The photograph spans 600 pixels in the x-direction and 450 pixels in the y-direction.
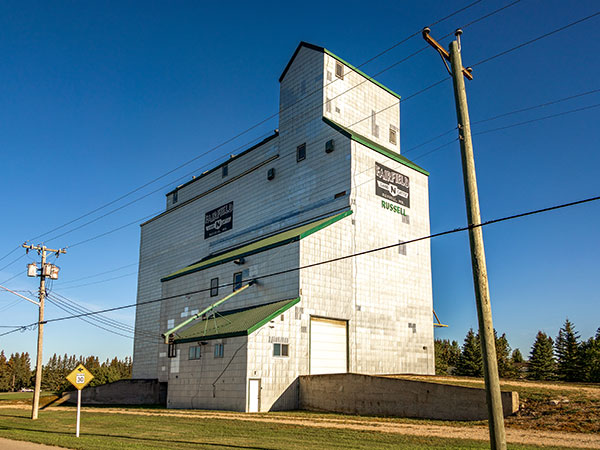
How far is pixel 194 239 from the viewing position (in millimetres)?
55188

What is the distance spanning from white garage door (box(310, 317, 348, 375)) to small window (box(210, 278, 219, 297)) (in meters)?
10.1

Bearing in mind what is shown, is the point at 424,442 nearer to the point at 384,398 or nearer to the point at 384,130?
the point at 384,398

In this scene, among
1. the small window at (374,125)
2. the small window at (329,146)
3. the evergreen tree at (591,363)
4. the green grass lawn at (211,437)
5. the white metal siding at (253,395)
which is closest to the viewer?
the green grass lawn at (211,437)

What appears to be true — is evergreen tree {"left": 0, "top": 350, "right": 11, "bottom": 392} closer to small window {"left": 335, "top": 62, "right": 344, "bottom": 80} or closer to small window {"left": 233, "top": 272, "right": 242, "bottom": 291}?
small window {"left": 233, "top": 272, "right": 242, "bottom": 291}

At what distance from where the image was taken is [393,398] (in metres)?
26.8

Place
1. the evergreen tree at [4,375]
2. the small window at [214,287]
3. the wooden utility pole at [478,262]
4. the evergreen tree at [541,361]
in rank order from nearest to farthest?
1. the wooden utility pole at [478,262]
2. the small window at [214,287]
3. the evergreen tree at [541,361]
4. the evergreen tree at [4,375]

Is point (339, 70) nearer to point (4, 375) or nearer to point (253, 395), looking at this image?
point (253, 395)

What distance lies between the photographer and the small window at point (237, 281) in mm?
39091

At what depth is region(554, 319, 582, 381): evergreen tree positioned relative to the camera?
64125 millimetres

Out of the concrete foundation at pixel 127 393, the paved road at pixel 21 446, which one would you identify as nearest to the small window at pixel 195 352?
the concrete foundation at pixel 127 393

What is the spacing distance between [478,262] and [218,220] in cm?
4173

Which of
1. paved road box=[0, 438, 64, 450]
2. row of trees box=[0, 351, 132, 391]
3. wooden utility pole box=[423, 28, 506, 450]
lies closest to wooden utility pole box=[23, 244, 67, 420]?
paved road box=[0, 438, 64, 450]

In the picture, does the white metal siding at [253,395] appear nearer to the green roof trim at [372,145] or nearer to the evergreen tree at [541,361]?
the green roof trim at [372,145]

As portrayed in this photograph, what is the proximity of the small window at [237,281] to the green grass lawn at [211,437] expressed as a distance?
14490 mm
